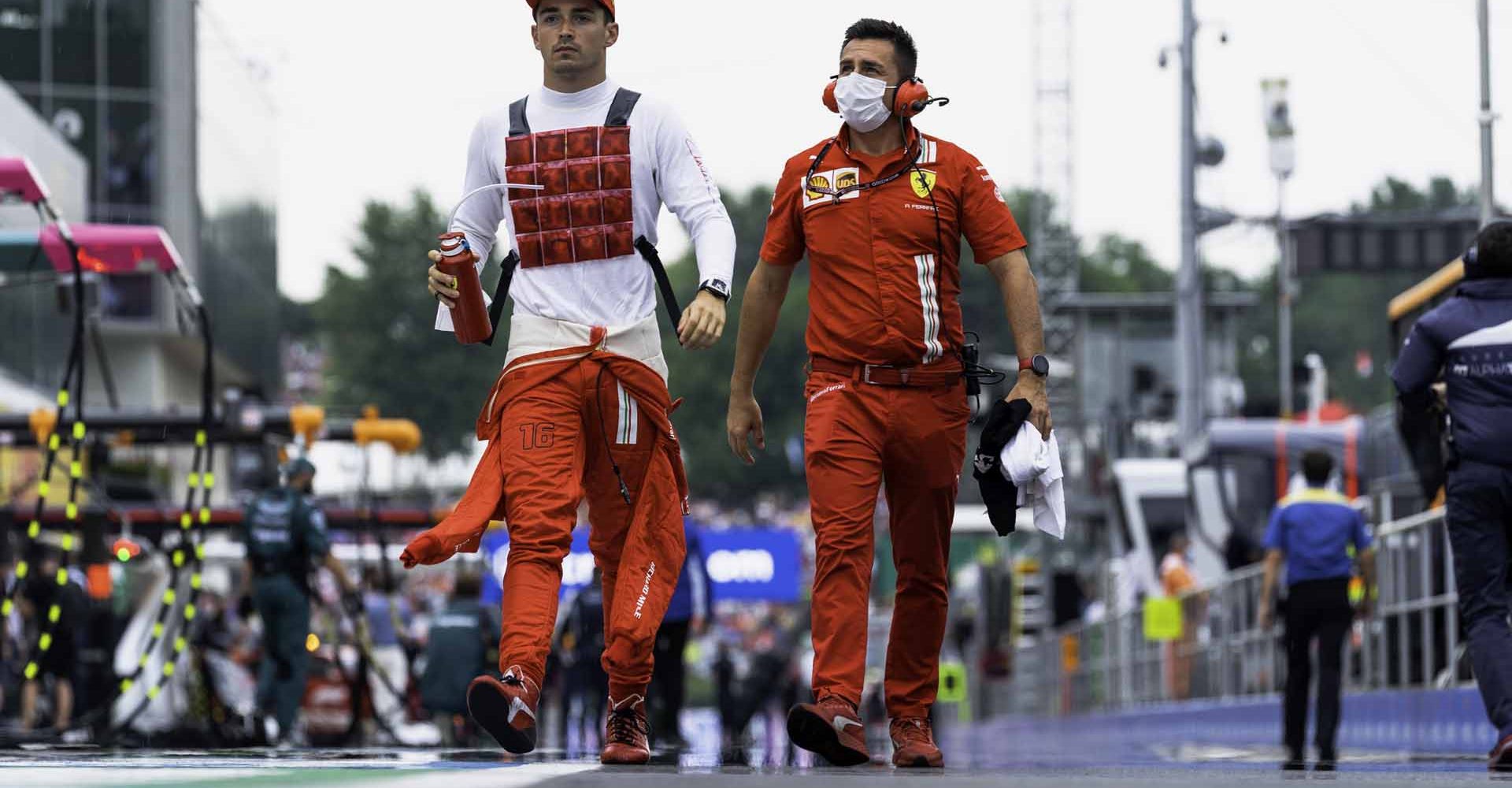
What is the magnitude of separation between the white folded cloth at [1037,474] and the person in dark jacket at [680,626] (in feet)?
24.5

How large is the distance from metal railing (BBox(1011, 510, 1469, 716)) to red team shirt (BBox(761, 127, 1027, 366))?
252 inches

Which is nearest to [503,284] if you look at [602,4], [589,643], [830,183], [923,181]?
[602,4]

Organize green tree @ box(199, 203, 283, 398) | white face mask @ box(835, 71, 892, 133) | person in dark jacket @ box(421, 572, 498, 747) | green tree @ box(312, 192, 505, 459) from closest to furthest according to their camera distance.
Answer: white face mask @ box(835, 71, 892, 133), person in dark jacket @ box(421, 572, 498, 747), green tree @ box(199, 203, 283, 398), green tree @ box(312, 192, 505, 459)

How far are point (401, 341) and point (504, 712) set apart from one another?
6841 centimetres

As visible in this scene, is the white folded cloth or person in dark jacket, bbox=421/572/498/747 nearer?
the white folded cloth

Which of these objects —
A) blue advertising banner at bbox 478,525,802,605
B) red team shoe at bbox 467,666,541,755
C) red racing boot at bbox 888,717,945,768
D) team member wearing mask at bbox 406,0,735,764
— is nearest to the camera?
red team shoe at bbox 467,666,541,755

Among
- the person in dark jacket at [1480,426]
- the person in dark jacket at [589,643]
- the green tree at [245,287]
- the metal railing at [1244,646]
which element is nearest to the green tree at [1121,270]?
the green tree at [245,287]

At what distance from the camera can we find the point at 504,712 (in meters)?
6.78

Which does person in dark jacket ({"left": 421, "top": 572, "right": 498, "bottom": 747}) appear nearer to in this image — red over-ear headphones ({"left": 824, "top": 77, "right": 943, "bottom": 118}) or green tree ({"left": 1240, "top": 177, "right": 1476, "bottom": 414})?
red over-ear headphones ({"left": 824, "top": 77, "right": 943, "bottom": 118})

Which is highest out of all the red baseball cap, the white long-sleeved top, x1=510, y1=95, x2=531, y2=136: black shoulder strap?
the red baseball cap

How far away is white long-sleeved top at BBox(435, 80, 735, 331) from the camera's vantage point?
749cm

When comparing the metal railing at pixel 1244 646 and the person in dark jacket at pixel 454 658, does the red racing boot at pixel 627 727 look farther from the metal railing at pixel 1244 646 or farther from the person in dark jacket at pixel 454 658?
the person in dark jacket at pixel 454 658

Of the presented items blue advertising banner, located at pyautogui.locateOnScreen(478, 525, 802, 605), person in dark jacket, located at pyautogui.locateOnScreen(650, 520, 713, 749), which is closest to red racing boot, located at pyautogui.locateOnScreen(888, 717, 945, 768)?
person in dark jacket, located at pyautogui.locateOnScreen(650, 520, 713, 749)

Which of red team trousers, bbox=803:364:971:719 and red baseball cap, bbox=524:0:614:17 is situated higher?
red baseball cap, bbox=524:0:614:17
